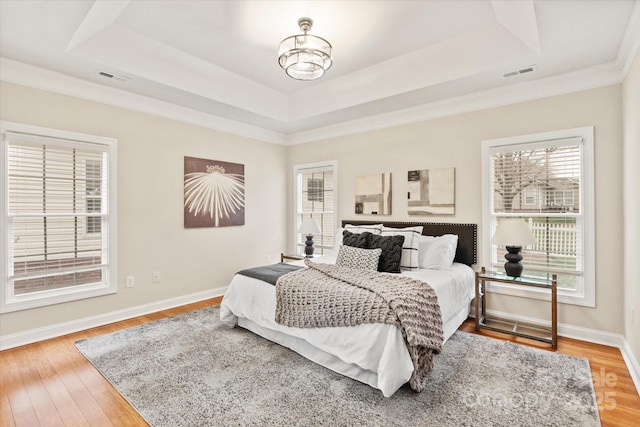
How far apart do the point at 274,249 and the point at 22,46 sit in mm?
3833

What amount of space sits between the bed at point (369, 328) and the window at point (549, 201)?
17.2 inches

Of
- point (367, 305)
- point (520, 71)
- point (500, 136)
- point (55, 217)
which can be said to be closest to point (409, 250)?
point (367, 305)

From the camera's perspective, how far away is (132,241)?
3.80 m

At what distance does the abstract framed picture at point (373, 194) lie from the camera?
443 centimetres

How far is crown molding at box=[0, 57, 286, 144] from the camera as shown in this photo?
301 cm

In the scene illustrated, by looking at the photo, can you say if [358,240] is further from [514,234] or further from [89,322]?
[89,322]

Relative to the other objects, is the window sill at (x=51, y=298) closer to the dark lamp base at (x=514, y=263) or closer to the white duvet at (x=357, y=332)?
the white duvet at (x=357, y=332)

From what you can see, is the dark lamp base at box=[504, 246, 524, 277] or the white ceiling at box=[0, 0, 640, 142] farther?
the dark lamp base at box=[504, 246, 524, 277]

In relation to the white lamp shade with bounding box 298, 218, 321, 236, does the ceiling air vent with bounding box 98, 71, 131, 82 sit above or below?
above

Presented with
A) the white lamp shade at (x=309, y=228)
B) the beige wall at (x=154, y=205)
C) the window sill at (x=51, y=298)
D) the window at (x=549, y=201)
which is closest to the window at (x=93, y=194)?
the beige wall at (x=154, y=205)

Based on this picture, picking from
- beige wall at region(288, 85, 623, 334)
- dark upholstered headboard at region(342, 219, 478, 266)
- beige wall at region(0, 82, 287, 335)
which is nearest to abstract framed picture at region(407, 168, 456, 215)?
beige wall at region(288, 85, 623, 334)

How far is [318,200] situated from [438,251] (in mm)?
2301

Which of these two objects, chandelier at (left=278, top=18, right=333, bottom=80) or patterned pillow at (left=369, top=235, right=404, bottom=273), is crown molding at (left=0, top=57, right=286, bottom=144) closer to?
chandelier at (left=278, top=18, right=333, bottom=80)

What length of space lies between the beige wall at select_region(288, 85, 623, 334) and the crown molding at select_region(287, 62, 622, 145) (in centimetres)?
6
